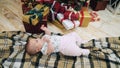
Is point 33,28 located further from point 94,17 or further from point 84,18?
point 94,17

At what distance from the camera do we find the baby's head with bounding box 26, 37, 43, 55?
1.32m

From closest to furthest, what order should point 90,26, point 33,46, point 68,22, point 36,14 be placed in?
point 33,46 → point 36,14 → point 68,22 → point 90,26

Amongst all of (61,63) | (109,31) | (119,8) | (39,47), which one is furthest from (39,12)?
(119,8)

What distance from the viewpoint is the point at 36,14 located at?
5.46ft

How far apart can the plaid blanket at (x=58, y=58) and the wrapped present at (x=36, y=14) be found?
9.2 inches

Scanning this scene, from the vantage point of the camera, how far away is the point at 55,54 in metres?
1.42

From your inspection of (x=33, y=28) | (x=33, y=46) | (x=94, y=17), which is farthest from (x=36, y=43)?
(x=94, y=17)

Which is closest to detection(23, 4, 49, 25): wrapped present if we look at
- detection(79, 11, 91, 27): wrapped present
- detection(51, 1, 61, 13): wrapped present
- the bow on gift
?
the bow on gift

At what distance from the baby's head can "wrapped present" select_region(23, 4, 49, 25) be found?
12.9 inches

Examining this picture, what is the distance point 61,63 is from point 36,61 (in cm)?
19

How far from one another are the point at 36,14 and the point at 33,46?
0.44m

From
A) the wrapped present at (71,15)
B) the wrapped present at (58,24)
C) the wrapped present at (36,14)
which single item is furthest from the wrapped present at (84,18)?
the wrapped present at (36,14)

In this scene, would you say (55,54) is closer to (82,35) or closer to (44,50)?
(44,50)

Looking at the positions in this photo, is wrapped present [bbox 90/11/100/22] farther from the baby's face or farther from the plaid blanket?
the baby's face
